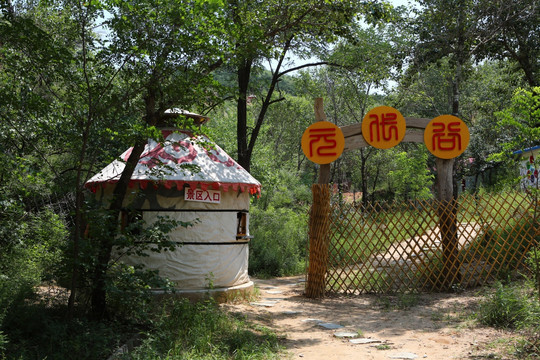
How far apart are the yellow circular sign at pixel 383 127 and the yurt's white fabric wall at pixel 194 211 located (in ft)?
5.22

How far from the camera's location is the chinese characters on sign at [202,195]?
17.5ft

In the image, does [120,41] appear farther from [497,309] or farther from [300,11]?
[497,309]

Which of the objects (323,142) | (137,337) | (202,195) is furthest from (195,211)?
(137,337)

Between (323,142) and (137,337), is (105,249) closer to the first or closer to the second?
(137,337)

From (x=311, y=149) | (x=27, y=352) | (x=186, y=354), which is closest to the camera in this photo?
(x=27, y=352)

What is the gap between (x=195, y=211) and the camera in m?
5.43

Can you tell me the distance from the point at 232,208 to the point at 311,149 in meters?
1.30

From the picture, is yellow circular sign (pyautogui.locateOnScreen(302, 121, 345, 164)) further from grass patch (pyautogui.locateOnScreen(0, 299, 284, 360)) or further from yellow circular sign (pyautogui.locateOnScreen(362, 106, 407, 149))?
grass patch (pyautogui.locateOnScreen(0, 299, 284, 360))

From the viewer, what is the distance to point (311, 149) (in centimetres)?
625

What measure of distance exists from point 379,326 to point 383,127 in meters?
2.57

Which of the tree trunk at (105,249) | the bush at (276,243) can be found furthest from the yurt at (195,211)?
the bush at (276,243)

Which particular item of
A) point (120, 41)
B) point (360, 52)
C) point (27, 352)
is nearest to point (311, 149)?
point (360, 52)

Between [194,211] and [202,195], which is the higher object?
[202,195]

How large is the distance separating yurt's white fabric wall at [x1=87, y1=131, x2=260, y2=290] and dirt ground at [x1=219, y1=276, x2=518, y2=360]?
511 mm
